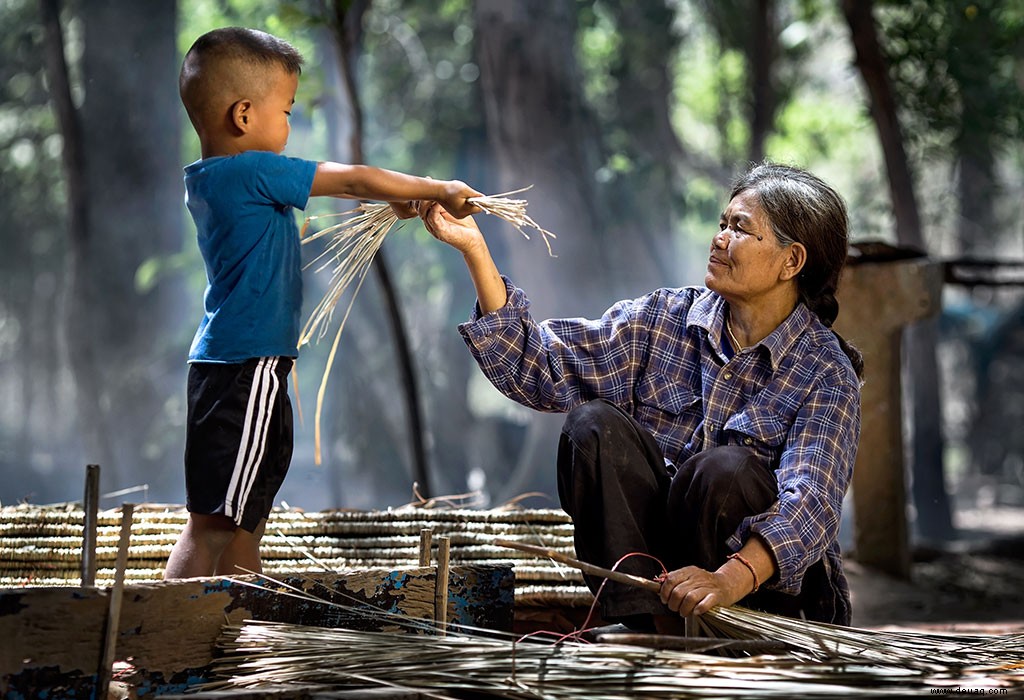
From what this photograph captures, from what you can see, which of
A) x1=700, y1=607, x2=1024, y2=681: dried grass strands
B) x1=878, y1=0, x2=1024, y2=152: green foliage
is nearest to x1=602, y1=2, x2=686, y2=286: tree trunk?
x1=878, y1=0, x2=1024, y2=152: green foliage

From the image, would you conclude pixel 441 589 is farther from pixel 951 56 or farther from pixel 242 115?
pixel 951 56

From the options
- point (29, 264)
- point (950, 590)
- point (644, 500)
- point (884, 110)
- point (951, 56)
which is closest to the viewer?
point (644, 500)

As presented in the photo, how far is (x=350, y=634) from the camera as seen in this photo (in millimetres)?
1937

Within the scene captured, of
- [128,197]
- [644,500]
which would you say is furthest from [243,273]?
[128,197]

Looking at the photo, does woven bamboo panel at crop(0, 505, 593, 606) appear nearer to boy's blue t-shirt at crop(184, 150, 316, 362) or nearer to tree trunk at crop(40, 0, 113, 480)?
boy's blue t-shirt at crop(184, 150, 316, 362)

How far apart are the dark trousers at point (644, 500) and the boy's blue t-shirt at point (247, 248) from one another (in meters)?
A: 0.74

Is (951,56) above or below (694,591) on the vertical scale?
above

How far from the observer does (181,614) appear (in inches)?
73.9

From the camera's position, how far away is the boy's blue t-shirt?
245 centimetres

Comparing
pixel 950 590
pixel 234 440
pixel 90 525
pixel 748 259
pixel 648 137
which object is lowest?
pixel 950 590

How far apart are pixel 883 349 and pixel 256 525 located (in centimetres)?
395

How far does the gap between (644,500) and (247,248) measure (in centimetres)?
106

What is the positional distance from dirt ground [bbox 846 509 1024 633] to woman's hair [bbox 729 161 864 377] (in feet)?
6.43

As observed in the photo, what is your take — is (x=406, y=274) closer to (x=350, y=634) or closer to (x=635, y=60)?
(x=635, y=60)
